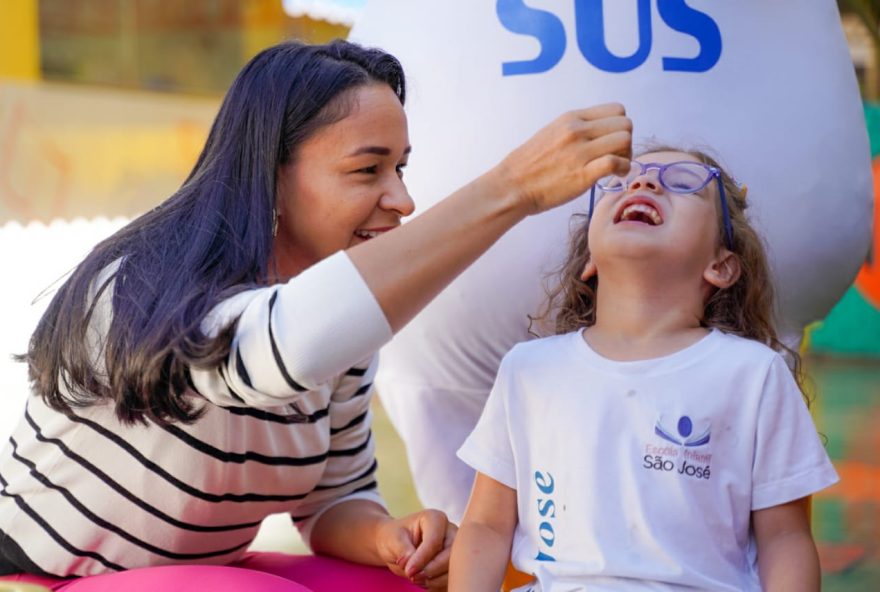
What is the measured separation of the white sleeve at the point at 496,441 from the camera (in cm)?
162

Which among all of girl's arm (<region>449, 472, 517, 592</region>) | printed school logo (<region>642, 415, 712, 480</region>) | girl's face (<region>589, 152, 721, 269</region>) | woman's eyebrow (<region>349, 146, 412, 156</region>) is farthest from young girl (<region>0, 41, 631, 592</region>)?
printed school logo (<region>642, 415, 712, 480</region>)

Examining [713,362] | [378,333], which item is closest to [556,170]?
[378,333]

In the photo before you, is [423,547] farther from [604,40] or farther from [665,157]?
[604,40]

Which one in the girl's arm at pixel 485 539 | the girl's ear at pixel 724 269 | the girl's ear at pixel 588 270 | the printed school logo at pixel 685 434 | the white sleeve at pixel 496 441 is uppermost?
the girl's ear at pixel 724 269

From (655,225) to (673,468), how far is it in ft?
1.03

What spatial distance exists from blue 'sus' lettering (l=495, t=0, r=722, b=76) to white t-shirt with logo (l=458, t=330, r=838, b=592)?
46 centimetres

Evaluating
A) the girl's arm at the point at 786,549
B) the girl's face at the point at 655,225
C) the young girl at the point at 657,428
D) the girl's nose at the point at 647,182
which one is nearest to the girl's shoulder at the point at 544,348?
the young girl at the point at 657,428

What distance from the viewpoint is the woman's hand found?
1.31 metres

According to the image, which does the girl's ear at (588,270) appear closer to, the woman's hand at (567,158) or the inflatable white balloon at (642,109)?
the inflatable white balloon at (642,109)

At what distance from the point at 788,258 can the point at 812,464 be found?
45cm

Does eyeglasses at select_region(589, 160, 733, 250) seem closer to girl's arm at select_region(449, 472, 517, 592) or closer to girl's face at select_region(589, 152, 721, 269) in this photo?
girl's face at select_region(589, 152, 721, 269)

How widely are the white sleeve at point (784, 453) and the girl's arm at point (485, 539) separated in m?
0.32

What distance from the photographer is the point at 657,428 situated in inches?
58.9

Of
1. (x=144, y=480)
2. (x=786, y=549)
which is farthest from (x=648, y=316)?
(x=144, y=480)
